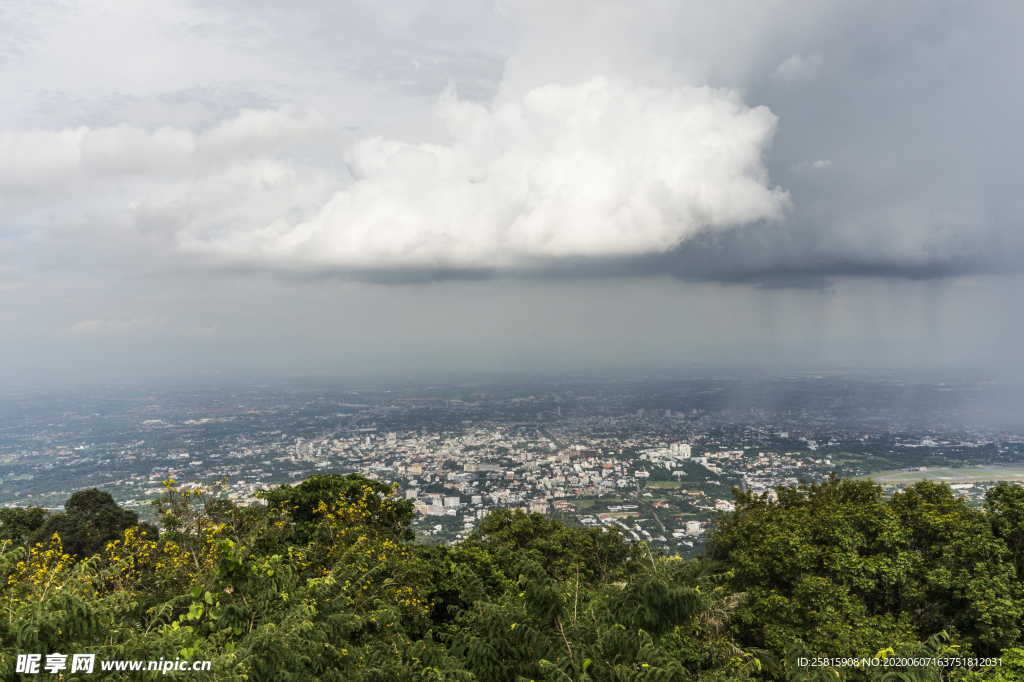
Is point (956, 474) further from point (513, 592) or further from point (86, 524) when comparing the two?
point (86, 524)

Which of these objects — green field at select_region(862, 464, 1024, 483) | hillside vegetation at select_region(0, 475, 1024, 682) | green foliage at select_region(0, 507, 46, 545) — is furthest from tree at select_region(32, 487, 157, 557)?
green field at select_region(862, 464, 1024, 483)

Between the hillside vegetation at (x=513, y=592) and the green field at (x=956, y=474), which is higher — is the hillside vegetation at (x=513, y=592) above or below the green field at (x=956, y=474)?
above

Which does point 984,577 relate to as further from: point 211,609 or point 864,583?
point 211,609

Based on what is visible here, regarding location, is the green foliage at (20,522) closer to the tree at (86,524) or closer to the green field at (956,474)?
the tree at (86,524)

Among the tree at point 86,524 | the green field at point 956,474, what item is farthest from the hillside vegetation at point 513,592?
the green field at point 956,474

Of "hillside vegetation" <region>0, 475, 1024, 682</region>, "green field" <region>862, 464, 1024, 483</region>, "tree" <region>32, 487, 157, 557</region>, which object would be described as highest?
"hillside vegetation" <region>0, 475, 1024, 682</region>

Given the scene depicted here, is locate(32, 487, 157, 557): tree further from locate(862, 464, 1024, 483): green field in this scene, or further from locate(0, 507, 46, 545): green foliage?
locate(862, 464, 1024, 483): green field
